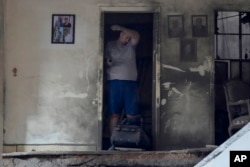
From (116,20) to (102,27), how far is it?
1.19 ft

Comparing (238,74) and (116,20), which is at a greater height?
(116,20)

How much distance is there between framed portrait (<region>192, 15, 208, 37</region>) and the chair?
0.72 m

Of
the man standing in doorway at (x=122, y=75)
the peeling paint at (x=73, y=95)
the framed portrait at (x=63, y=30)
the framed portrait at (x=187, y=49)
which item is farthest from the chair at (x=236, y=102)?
the framed portrait at (x=63, y=30)

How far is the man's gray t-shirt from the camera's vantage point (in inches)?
263

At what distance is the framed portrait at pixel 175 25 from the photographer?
21.1 ft

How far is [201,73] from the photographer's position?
6438 mm

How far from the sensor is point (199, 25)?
644 cm

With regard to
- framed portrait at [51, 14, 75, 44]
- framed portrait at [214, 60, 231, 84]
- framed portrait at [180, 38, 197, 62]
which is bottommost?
framed portrait at [214, 60, 231, 84]

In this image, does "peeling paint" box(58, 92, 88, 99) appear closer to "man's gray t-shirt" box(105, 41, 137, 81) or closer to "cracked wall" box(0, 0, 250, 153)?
"cracked wall" box(0, 0, 250, 153)

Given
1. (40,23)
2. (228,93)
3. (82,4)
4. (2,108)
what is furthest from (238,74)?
(2,108)

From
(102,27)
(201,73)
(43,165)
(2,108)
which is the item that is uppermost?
(102,27)

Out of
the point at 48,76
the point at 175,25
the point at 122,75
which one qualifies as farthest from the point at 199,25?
the point at 48,76

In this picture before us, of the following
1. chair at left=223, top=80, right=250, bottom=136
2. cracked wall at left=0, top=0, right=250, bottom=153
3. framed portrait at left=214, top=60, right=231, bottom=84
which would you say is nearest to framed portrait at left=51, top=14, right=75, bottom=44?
cracked wall at left=0, top=0, right=250, bottom=153

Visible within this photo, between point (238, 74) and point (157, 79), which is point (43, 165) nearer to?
point (157, 79)
